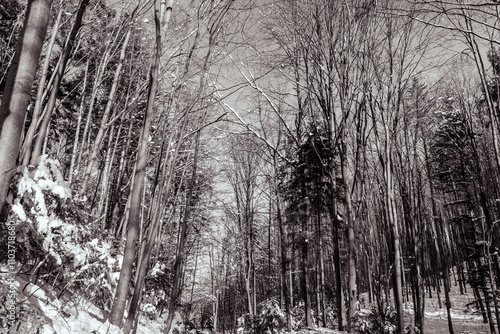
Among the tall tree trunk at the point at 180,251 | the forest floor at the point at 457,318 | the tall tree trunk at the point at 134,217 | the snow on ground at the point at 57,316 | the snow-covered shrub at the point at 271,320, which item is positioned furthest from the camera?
the forest floor at the point at 457,318

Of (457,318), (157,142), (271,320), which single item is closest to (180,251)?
(157,142)

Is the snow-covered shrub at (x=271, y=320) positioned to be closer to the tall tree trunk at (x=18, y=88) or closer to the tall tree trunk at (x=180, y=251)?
the tall tree trunk at (x=180, y=251)

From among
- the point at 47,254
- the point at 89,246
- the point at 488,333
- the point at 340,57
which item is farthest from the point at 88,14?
the point at 488,333

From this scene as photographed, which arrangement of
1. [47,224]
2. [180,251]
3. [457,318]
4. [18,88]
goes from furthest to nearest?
[457,318]
[180,251]
[47,224]
[18,88]

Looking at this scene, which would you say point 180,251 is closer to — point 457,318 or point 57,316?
point 57,316

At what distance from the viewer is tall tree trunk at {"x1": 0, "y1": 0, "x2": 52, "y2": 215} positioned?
1838 mm

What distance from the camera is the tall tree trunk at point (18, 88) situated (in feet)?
6.03

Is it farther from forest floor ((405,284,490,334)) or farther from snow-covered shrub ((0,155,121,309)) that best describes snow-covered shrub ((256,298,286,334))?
snow-covered shrub ((0,155,121,309))

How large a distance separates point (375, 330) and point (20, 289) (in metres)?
8.52

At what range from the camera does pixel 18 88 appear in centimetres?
193

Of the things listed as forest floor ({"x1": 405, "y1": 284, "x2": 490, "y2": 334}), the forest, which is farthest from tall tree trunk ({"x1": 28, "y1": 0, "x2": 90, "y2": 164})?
forest floor ({"x1": 405, "y1": 284, "x2": 490, "y2": 334})

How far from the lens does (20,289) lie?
2.94 metres

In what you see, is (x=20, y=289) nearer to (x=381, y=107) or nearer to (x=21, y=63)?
(x=21, y=63)

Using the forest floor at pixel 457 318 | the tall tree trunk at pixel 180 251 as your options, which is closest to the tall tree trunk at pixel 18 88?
the tall tree trunk at pixel 180 251
